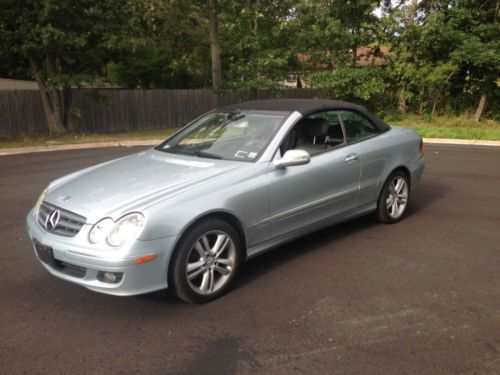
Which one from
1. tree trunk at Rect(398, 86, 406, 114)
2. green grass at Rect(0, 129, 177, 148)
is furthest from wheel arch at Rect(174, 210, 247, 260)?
tree trunk at Rect(398, 86, 406, 114)

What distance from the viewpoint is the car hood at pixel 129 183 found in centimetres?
360

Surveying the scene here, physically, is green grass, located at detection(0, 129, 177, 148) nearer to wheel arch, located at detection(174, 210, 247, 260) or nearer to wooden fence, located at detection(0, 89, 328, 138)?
wooden fence, located at detection(0, 89, 328, 138)

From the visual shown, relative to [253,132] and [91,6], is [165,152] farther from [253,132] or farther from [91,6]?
[91,6]

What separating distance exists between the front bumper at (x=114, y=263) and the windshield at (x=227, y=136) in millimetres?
1320

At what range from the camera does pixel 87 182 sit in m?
4.17

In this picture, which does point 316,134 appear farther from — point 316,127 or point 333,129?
point 333,129

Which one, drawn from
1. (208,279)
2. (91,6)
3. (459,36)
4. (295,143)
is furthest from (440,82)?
(208,279)

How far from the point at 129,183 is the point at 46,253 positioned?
32.2 inches

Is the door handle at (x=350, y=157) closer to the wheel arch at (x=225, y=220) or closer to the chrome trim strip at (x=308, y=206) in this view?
the chrome trim strip at (x=308, y=206)

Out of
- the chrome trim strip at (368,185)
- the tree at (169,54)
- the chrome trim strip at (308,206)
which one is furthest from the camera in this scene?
the tree at (169,54)

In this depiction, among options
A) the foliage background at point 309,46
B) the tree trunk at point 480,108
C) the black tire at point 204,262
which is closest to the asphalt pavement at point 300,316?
the black tire at point 204,262

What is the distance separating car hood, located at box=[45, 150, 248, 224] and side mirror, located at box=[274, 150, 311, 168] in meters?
0.33

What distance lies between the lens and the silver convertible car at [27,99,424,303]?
3.48 meters

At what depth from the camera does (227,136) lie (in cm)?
489
